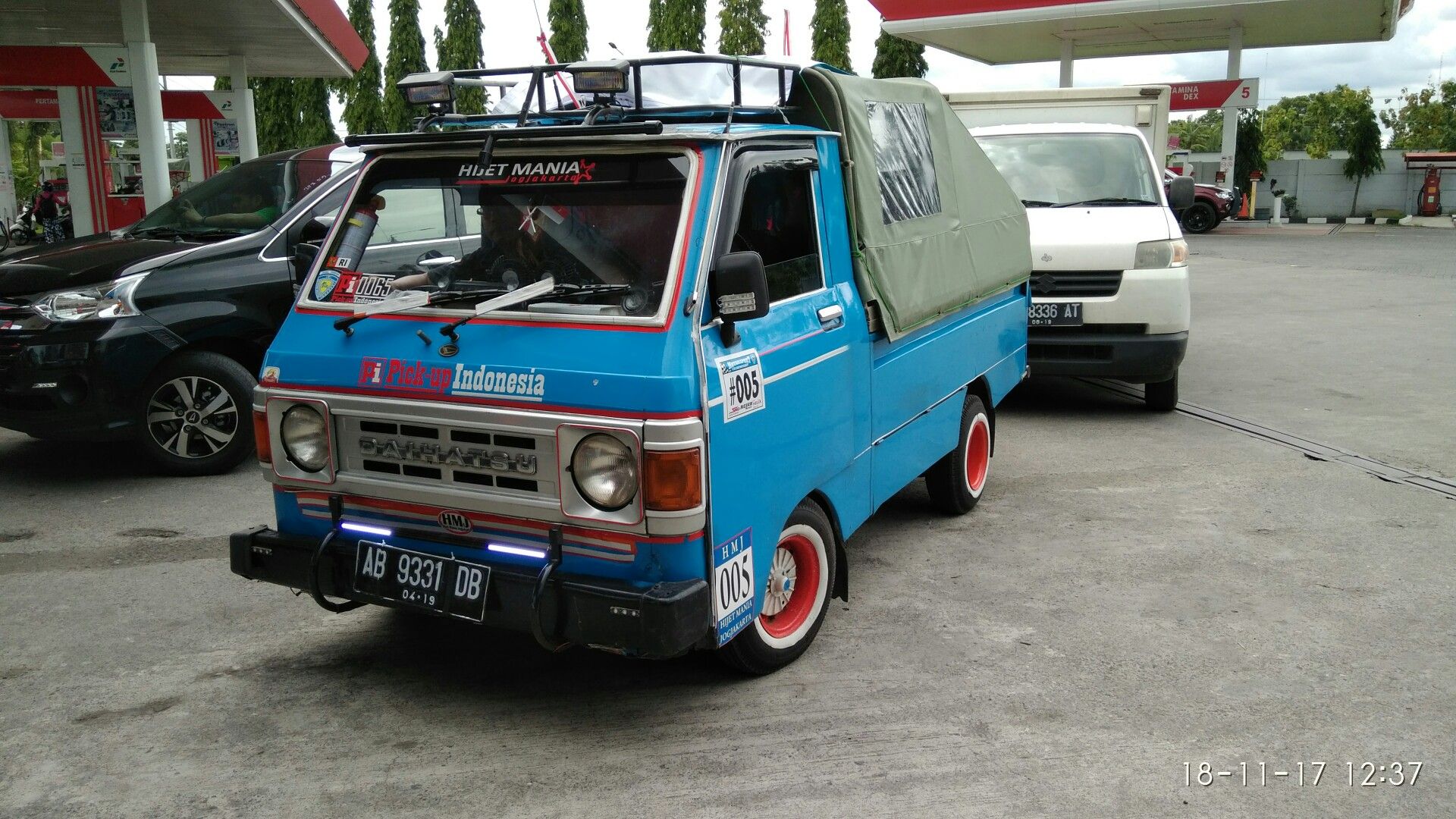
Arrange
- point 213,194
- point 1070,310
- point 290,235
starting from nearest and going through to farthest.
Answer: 1. point 290,235
2. point 213,194
3. point 1070,310

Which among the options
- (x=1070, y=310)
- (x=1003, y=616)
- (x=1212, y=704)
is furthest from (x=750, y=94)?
(x=1070, y=310)

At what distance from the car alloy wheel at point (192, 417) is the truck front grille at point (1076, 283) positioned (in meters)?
5.62

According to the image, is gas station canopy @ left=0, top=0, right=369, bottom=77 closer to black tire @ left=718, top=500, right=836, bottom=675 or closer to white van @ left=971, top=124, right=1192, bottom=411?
white van @ left=971, top=124, right=1192, bottom=411

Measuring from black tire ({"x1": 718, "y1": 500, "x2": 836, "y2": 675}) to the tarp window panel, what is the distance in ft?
4.70

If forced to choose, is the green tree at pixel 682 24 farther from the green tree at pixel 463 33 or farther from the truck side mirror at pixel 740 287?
the truck side mirror at pixel 740 287

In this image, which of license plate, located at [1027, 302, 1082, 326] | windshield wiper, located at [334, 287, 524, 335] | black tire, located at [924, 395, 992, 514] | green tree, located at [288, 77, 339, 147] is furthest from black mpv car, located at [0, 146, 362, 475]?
green tree, located at [288, 77, 339, 147]

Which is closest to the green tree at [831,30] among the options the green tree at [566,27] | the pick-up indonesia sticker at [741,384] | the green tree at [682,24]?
the green tree at [682,24]

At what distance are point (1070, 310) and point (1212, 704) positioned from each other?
4.80 meters

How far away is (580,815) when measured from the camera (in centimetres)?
328

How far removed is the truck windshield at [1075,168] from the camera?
901cm

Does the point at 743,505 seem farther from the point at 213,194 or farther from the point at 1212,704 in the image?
the point at 213,194

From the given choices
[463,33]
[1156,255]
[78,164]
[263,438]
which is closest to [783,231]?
[263,438]

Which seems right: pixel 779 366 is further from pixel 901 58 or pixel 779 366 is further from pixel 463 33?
pixel 463 33

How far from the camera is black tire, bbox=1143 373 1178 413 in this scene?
870 cm
